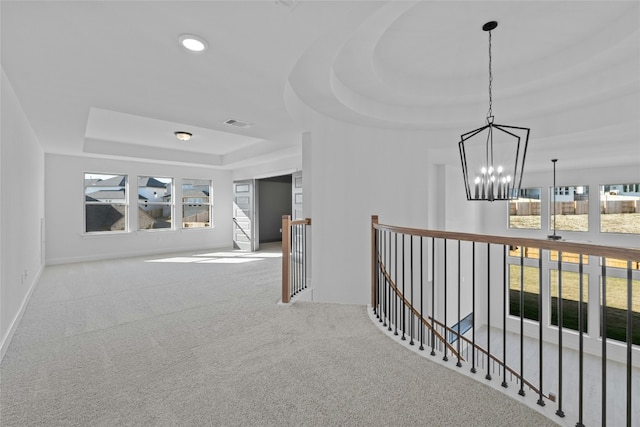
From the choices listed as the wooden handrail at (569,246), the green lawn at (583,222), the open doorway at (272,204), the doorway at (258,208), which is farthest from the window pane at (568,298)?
the open doorway at (272,204)

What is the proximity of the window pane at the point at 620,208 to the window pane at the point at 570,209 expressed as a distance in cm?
28

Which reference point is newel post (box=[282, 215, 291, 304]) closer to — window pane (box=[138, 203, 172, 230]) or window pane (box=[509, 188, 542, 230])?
window pane (box=[138, 203, 172, 230])

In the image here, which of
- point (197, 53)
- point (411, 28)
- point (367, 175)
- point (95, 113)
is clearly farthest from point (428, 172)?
point (95, 113)

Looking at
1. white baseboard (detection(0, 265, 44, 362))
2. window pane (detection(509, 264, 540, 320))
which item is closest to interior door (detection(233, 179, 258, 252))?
white baseboard (detection(0, 265, 44, 362))

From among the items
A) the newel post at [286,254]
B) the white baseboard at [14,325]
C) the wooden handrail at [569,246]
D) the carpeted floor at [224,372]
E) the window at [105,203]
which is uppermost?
the window at [105,203]

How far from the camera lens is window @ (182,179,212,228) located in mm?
8570

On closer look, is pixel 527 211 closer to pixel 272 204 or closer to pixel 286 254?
pixel 286 254

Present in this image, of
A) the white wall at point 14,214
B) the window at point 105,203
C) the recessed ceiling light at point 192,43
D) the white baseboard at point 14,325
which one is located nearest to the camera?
the recessed ceiling light at point 192,43

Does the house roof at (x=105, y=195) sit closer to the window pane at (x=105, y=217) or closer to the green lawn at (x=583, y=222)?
the window pane at (x=105, y=217)

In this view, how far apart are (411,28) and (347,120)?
1868mm

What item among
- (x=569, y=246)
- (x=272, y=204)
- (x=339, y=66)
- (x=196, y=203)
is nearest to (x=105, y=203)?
(x=196, y=203)

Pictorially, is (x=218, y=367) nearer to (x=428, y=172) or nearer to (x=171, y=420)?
(x=171, y=420)

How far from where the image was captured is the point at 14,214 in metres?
3.12

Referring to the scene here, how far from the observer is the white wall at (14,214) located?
2.68 m
